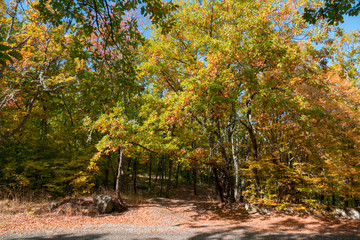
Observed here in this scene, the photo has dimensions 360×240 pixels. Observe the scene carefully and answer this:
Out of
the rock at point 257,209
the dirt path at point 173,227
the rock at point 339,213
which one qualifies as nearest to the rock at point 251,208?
the rock at point 257,209

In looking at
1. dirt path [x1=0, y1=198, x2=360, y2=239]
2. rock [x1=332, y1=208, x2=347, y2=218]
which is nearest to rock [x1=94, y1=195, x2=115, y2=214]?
dirt path [x1=0, y1=198, x2=360, y2=239]

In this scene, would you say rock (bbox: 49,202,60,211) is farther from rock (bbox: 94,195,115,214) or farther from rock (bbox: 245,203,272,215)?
rock (bbox: 245,203,272,215)

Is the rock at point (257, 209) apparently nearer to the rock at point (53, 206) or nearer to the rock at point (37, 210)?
the rock at point (53, 206)

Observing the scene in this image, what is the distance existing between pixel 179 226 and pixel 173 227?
1.12 feet

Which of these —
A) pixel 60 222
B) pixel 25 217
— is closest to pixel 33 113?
pixel 25 217

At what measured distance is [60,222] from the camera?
846cm

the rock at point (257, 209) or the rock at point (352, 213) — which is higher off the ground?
the rock at point (352, 213)

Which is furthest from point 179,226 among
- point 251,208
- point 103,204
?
point 103,204

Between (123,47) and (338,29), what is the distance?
922cm

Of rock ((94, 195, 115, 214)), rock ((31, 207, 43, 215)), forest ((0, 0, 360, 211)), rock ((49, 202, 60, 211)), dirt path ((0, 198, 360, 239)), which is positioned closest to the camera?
dirt path ((0, 198, 360, 239))

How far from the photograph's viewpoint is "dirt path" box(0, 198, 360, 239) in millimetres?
6781

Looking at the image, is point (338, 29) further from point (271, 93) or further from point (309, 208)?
point (309, 208)

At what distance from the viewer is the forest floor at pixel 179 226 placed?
680 centimetres

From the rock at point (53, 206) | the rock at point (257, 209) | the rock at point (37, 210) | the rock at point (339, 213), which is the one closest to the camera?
the rock at point (339, 213)
